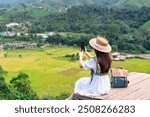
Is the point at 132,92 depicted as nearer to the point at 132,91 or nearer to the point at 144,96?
the point at 132,91

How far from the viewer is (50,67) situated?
32969 millimetres

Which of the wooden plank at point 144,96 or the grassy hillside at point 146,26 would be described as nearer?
the wooden plank at point 144,96

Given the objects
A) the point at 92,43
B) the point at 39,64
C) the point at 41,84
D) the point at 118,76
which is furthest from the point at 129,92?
the point at 39,64

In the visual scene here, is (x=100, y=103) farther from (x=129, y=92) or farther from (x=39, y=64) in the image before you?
(x=39, y=64)

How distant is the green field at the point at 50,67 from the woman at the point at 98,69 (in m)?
17.3

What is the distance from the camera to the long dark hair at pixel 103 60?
5.08 metres

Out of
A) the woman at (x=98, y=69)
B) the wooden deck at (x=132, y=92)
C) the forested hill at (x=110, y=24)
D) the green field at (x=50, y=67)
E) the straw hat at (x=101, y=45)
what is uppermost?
the straw hat at (x=101, y=45)

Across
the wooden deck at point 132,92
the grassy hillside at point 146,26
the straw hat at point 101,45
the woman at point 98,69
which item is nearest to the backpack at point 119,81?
the wooden deck at point 132,92

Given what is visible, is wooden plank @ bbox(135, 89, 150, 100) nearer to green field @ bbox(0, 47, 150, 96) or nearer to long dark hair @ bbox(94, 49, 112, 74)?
long dark hair @ bbox(94, 49, 112, 74)

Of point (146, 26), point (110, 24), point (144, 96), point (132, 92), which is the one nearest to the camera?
point (144, 96)

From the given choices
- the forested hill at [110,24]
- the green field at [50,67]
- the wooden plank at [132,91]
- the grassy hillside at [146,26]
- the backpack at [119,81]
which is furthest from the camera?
the grassy hillside at [146,26]

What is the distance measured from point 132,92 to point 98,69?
0.55 metres

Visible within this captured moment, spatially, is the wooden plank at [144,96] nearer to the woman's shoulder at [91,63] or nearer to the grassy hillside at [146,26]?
the woman's shoulder at [91,63]

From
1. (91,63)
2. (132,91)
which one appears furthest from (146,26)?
(91,63)
